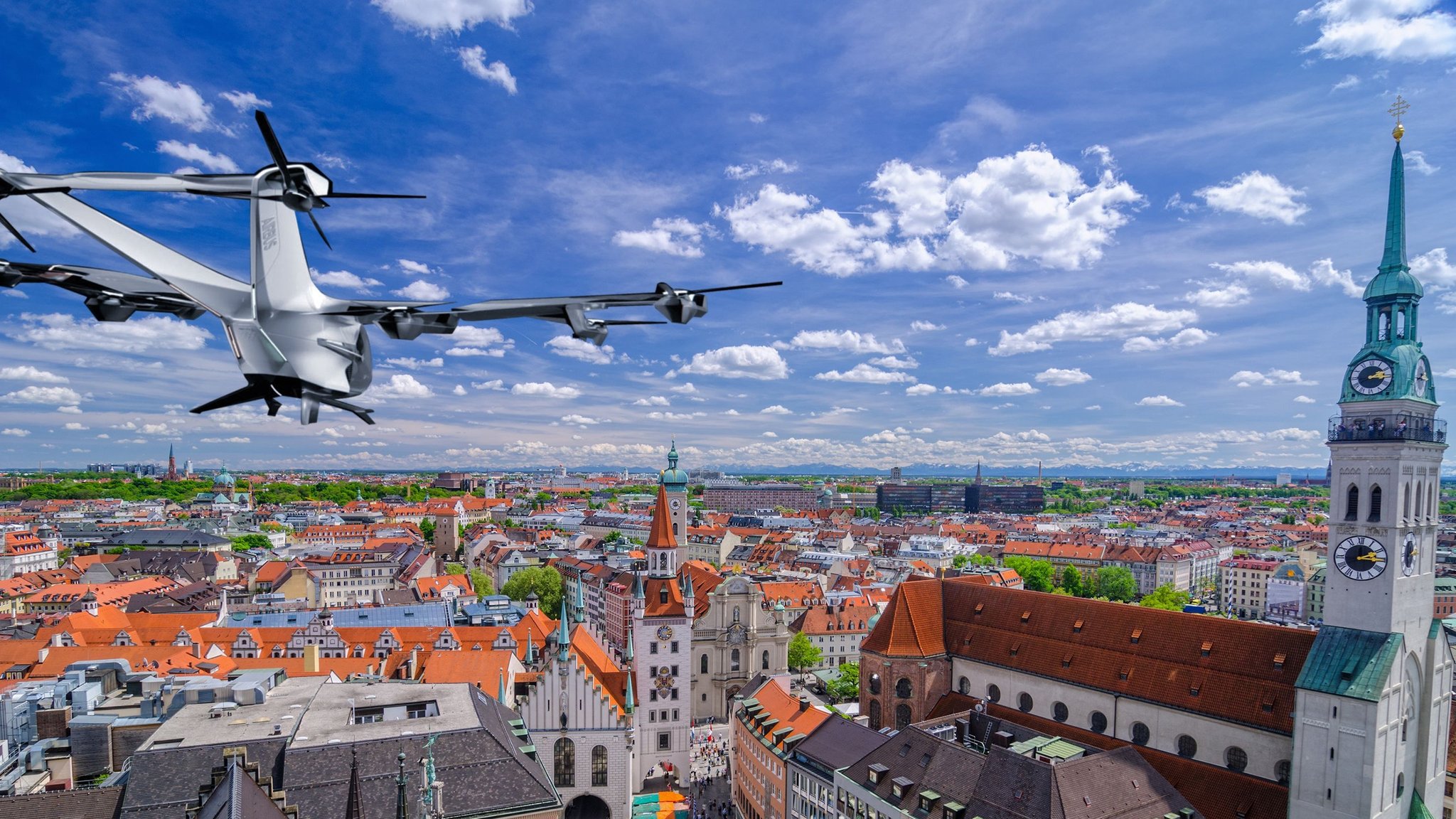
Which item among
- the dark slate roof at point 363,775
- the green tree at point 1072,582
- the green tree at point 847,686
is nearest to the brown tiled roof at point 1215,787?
the green tree at point 847,686

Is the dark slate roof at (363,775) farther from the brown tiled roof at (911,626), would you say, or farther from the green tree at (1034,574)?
the green tree at (1034,574)

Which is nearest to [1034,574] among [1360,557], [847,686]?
[847,686]

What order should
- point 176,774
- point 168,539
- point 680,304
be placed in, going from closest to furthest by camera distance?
point 680,304 < point 176,774 < point 168,539

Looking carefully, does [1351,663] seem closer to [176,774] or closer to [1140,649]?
[1140,649]

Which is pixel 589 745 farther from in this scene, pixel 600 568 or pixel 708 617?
pixel 600 568

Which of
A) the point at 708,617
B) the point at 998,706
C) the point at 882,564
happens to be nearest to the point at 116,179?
the point at 998,706
